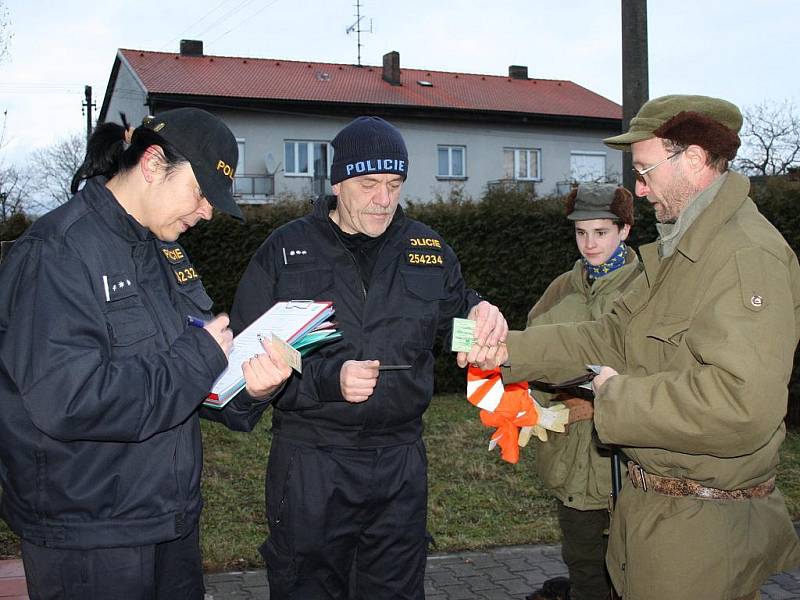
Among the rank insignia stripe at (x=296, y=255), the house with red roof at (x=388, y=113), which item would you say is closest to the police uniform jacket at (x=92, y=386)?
the rank insignia stripe at (x=296, y=255)

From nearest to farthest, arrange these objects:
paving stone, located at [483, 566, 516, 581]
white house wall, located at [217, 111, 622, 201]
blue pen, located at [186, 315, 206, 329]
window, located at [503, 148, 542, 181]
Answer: blue pen, located at [186, 315, 206, 329]
paving stone, located at [483, 566, 516, 581]
white house wall, located at [217, 111, 622, 201]
window, located at [503, 148, 542, 181]

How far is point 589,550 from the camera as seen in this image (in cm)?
396

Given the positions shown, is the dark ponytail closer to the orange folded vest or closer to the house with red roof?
the orange folded vest

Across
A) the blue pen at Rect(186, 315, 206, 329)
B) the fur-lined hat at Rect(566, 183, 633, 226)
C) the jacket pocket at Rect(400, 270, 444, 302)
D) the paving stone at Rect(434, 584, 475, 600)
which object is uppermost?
the fur-lined hat at Rect(566, 183, 633, 226)

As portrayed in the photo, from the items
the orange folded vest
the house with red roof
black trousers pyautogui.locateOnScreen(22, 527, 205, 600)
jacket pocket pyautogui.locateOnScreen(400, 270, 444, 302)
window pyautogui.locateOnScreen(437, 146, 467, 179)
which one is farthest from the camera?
window pyautogui.locateOnScreen(437, 146, 467, 179)

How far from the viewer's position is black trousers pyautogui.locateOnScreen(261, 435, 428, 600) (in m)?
3.34

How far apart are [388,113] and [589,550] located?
26.8m

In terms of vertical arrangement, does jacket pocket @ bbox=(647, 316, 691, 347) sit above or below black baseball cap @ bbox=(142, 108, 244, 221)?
below

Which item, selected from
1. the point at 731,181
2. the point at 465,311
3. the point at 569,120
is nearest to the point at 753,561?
the point at 731,181

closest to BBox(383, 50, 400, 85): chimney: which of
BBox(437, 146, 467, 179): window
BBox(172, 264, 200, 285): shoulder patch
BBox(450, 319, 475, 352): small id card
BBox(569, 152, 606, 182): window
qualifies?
BBox(437, 146, 467, 179): window

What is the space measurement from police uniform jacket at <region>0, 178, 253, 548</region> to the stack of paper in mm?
249

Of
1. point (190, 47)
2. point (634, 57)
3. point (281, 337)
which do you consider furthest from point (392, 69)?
point (281, 337)

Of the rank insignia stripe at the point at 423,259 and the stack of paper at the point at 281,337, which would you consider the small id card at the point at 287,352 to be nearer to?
the stack of paper at the point at 281,337

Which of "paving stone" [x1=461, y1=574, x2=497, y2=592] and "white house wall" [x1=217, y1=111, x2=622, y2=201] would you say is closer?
"paving stone" [x1=461, y1=574, x2=497, y2=592]
